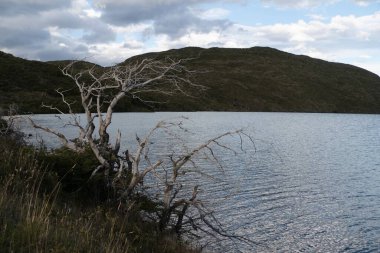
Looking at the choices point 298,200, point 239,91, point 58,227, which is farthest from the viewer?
point 239,91

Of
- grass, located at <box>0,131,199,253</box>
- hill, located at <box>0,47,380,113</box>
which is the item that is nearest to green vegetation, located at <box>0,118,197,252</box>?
grass, located at <box>0,131,199,253</box>

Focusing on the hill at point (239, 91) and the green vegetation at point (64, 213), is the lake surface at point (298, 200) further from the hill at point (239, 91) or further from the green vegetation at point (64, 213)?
the hill at point (239, 91)

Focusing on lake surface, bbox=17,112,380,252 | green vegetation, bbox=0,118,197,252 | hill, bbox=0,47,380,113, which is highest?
hill, bbox=0,47,380,113

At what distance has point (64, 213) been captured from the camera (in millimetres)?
9172

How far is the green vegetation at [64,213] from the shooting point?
20.6 ft

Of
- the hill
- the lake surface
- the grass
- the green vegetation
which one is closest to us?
the grass

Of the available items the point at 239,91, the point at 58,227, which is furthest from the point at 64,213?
the point at 239,91

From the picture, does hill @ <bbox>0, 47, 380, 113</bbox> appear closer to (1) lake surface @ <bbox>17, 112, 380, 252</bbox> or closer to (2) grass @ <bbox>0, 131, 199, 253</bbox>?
(1) lake surface @ <bbox>17, 112, 380, 252</bbox>

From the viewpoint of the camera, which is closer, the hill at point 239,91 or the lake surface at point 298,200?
the lake surface at point 298,200

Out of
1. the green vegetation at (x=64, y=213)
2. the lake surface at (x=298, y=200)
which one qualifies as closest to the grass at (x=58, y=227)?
the green vegetation at (x=64, y=213)

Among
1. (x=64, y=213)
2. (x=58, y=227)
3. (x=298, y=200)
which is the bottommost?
(x=298, y=200)

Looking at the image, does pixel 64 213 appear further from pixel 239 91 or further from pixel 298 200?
pixel 239 91

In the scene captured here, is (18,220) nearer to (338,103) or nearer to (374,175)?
(374,175)

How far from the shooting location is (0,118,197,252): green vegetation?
6277mm
